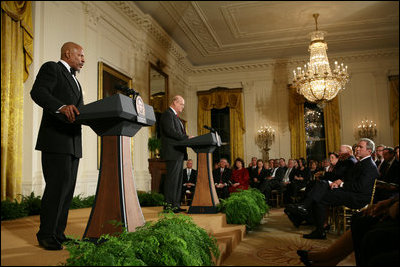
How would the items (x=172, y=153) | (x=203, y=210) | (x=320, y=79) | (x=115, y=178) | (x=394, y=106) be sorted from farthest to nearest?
(x=394, y=106) → (x=320, y=79) → (x=203, y=210) → (x=172, y=153) → (x=115, y=178)

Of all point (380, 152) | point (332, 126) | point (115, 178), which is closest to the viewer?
point (115, 178)

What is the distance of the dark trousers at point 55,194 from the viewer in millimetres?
1620

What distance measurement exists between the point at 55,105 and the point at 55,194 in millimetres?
462

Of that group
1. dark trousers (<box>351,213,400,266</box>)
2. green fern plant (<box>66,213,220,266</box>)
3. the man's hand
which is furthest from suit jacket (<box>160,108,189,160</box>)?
dark trousers (<box>351,213,400,266</box>)

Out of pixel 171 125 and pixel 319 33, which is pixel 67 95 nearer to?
pixel 171 125

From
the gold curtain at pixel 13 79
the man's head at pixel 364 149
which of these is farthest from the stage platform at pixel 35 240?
the man's head at pixel 364 149

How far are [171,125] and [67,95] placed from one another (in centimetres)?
176

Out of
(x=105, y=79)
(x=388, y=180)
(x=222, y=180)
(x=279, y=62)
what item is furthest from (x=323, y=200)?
(x=279, y=62)

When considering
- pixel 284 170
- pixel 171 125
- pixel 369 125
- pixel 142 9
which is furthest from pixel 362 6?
pixel 171 125

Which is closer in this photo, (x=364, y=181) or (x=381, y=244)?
(x=381, y=244)

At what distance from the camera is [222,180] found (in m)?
6.66

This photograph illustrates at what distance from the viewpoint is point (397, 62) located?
9430mm

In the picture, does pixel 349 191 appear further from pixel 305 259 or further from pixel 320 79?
pixel 320 79

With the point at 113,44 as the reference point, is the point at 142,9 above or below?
above
